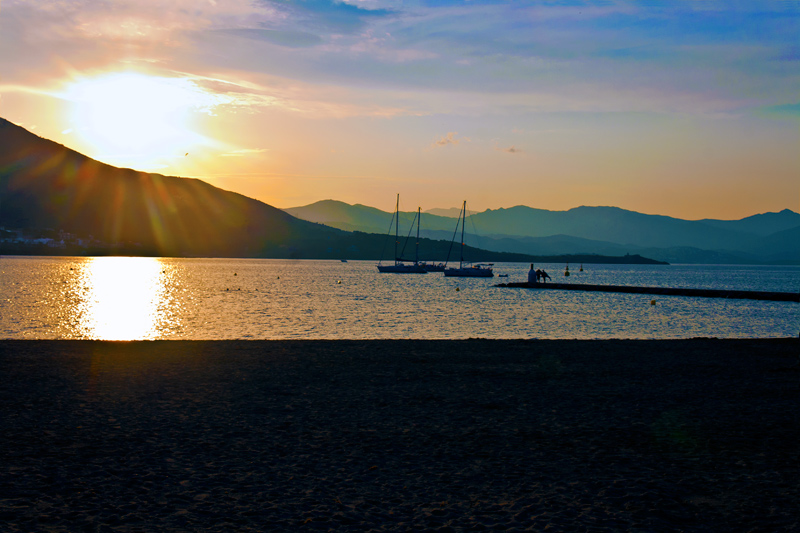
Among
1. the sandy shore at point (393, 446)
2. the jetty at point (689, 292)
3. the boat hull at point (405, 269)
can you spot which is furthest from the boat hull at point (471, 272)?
the sandy shore at point (393, 446)

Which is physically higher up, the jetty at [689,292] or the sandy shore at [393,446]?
the jetty at [689,292]

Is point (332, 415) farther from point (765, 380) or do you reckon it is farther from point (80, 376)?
point (765, 380)

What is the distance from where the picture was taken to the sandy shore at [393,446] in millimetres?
6348

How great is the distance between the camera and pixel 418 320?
136 ft

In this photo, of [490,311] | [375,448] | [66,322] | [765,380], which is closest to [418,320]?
[490,311]

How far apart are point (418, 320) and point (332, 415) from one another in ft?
101

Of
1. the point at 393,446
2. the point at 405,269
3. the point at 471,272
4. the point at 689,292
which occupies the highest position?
the point at 689,292

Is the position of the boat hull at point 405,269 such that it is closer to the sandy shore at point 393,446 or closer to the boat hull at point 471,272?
the boat hull at point 471,272

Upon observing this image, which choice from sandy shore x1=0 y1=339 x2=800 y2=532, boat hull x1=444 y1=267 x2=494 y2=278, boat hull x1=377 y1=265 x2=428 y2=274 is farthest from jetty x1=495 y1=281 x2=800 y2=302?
sandy shore x1=0 y1=339 x2=800 y2=532

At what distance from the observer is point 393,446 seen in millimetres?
8992

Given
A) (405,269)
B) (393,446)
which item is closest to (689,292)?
(393,446)

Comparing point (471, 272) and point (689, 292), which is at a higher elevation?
point (689, 292)

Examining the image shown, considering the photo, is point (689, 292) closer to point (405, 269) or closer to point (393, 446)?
point (393, 446)

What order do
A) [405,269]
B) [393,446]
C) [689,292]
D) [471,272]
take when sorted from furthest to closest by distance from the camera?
[405,269] → [471,272] → [689,292] → [393,446]
